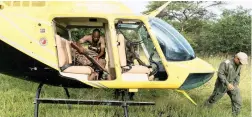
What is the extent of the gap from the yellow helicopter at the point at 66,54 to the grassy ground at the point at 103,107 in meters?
0.69

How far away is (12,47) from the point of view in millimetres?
5816

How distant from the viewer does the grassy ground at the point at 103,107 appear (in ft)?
21.5

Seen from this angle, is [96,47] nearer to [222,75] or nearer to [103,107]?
[103,107]

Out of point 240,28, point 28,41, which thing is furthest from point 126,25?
point 240,28

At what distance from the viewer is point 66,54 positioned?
20.7 ft

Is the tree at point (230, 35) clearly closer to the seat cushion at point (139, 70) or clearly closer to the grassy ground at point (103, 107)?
the grassy ground at point (103, 107)

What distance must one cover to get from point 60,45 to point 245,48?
1951 cm

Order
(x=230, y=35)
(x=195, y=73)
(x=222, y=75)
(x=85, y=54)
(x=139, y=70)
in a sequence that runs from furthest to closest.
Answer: (x=230, y=35) → (x=222, y=75) → (x=85, y=54) → (x=139, y=70) → (x=195, y=73)

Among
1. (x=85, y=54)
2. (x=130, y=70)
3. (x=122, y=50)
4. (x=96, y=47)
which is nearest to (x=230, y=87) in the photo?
(x=130, y=70)

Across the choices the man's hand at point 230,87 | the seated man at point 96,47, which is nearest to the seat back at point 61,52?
the seated man at point 96,47

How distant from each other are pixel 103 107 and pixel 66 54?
1312mm

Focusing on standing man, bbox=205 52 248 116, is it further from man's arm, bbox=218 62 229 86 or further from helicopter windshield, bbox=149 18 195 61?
helicopter windshield, bbox=149 18 195 61

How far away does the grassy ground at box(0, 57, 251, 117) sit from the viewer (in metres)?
6.55

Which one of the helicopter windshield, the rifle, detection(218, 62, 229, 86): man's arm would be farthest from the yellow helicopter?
detection(218, 62, 229, 86): man's arm
